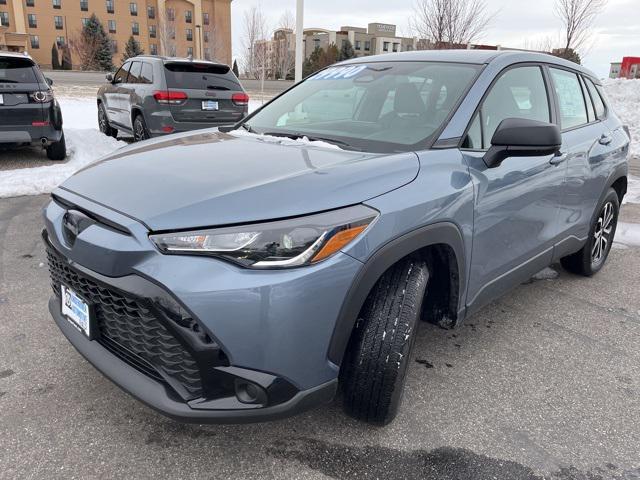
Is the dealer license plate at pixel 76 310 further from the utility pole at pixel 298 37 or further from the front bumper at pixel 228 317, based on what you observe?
the utility pole at pixel 298 37

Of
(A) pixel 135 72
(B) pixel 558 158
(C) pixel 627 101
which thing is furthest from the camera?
(C) pixel 627 101

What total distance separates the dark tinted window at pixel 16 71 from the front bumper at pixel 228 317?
6623 millimetres

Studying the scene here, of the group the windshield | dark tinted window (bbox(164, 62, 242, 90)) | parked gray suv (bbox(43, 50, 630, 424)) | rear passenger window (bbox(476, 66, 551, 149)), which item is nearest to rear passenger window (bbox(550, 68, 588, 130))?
rear passenger window (bbox(476, 66, 551, 149))

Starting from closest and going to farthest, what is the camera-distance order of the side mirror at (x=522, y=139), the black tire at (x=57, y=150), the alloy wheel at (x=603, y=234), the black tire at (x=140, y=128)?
the side mirror at (x=522, y=139) → the alloy wheel at (x=603, y=234) → the black tire at (x=57, y=150) → the black tire at (x=140, y=128)

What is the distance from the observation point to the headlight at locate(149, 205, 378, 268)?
1.79 metres

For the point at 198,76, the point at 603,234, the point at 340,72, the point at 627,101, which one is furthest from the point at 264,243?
the point at 627,101

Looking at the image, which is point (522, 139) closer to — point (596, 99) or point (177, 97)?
point (596, 99)

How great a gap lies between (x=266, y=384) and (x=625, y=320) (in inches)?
114

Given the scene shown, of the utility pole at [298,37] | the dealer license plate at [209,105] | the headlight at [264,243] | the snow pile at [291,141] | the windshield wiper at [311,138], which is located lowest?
the headlight at [264,243]

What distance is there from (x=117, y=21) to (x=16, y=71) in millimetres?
77973

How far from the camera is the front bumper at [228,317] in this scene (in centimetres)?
176

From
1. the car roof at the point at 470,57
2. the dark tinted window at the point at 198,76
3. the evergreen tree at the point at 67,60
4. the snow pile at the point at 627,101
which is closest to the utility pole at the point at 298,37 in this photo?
the dark tinted window at the point at 198,76

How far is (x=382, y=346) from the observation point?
6.82 feet

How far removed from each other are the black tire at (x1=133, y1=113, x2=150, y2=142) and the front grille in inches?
268
